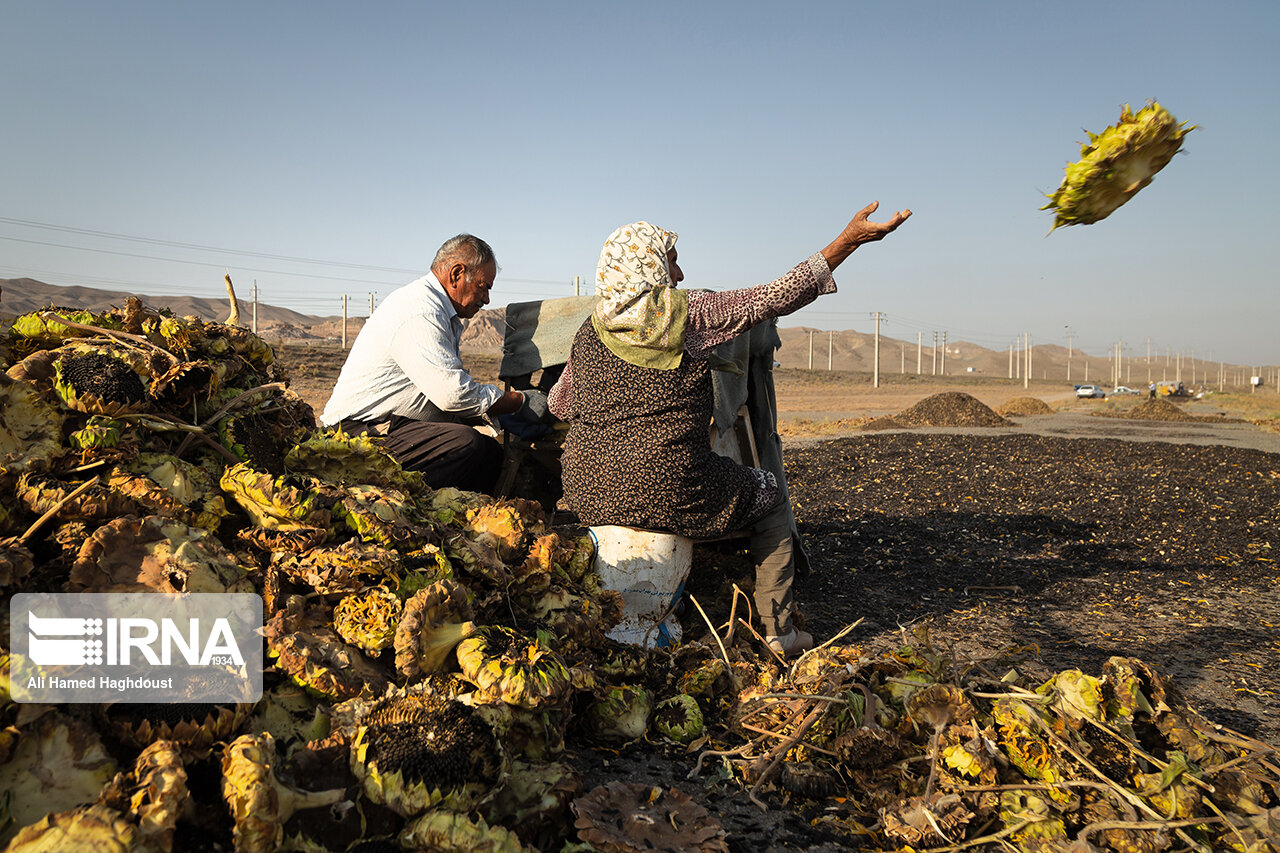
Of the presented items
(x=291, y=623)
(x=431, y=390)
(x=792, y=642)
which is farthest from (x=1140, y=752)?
(x=431, y=390)

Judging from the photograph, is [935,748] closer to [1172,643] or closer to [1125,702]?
[1125,702]

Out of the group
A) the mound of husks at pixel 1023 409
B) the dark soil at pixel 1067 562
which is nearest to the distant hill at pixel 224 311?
the mound of husks at pixel 1023 409

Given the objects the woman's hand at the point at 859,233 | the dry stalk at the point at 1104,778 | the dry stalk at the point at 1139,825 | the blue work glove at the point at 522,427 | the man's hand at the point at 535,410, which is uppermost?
the woman's hand at the point at 859,233

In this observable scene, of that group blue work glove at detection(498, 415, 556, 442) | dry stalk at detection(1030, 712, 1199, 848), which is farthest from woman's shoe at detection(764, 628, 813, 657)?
blue work glove at detection(498, 415, 556, 442)

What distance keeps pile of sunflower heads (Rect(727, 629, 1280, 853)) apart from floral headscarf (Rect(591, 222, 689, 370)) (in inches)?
52.4

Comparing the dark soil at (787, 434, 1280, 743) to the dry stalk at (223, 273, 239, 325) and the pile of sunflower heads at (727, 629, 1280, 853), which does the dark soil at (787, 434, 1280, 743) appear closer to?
the pile of sunflower heads at (727, 629, 1280, 853)

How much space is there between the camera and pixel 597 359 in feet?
10.6

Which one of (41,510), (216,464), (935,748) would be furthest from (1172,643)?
(41,510)

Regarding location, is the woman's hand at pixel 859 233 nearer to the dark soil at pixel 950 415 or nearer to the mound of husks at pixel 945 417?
the mound of husks at pixel 945 417

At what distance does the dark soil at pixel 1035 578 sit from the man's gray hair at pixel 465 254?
207 centimetres

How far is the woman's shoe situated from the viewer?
3.47 meters

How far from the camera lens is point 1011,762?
87.8 inches

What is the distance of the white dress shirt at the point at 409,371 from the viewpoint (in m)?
4.04

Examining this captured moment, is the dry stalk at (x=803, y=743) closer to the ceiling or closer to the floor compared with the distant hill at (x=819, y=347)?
closer to the floor
